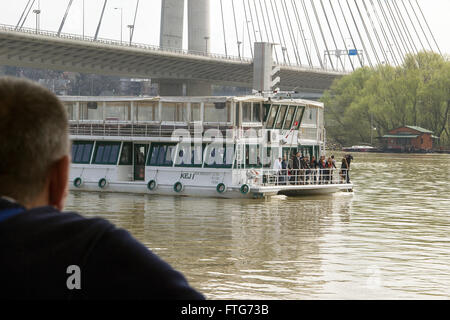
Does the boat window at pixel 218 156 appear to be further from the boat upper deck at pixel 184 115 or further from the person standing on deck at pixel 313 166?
the person standing on deck at pixel 313 166

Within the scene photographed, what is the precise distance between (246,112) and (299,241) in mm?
13874

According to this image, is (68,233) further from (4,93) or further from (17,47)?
(17,47)

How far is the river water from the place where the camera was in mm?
15117

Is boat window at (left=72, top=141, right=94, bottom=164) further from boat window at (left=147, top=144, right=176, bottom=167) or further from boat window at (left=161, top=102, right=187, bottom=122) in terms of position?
boat window at (left=161, top=102, right=187, bottom=122)

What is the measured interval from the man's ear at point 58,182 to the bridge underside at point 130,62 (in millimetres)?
71079

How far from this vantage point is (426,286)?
1515cm

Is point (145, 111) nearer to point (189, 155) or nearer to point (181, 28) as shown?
point (189, 155)

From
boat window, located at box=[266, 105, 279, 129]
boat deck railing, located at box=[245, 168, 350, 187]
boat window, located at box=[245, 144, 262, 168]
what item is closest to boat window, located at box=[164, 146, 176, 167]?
boat window, located at box=[245, 144, 262, 168]

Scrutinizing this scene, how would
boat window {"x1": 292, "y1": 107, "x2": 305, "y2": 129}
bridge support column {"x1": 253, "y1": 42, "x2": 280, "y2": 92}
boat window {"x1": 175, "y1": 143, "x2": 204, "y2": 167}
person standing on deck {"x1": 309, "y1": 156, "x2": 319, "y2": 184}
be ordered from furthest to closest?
bridge support column {"x1": 253, "y1": 42, "x2": 280, "y2": 92} → boat window {"x1": 292, "y1": 107, "x2": 305, "y2": 129} → person standing on deck {"x1": 309, "y1": 156, "x2": 319, "y2": 184} → boat window {"x1": 175, "y1": 143, "x2": 204, "y2": 167}

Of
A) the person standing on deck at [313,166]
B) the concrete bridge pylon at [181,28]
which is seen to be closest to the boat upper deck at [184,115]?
the person standing on deck at [313,166]

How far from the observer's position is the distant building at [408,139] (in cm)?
10375

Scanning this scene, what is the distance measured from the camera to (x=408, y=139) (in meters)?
105

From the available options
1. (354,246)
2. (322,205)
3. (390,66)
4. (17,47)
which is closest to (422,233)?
(354,246)
